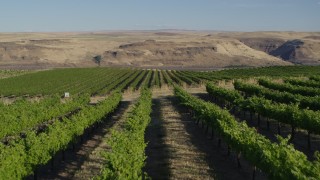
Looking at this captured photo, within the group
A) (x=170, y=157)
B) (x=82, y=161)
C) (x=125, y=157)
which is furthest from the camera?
(x=82, y=161)

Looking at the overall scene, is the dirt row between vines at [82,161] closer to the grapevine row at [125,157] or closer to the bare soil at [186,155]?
the grapevine row at [125,157]

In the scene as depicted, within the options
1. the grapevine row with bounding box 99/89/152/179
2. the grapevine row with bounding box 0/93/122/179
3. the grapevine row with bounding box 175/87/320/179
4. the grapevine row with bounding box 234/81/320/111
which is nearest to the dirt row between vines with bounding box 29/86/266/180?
the grapevine row with bounding box 0/93/122/179

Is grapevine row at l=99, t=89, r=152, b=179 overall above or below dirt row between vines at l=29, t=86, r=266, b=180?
above

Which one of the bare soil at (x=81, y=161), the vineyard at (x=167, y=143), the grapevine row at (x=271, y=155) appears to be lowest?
the bare soil at (x=81, y=161)

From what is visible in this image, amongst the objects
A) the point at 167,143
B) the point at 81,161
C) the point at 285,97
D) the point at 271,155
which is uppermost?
the point at 271,155

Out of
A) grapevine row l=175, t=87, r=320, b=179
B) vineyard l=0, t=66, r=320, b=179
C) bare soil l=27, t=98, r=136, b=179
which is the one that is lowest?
bare soil l=27, t=98, r=136, b=179

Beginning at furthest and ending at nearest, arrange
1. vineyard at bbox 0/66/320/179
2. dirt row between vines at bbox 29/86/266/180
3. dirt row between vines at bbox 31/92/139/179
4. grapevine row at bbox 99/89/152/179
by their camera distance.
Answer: dirt row between vines at bbox 31/92/139/179, dirt row between vines at bbox 29/86/266/180, vineyard at bbox 0/66/320/179, grapevine row at bbox 99/89/152/179

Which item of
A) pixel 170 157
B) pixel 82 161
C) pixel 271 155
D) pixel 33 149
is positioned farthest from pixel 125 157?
pixel 82 161

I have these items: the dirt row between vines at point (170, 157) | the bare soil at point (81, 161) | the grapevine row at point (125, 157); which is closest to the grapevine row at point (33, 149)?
the bare soil at point (81, 161)

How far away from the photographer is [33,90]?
7612 centimetres

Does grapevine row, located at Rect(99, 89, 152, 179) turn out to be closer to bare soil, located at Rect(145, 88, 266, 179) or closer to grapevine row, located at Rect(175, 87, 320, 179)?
bare soil, located at Rect(145, 88, 266, 179)

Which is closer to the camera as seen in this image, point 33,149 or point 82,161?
point 33,149

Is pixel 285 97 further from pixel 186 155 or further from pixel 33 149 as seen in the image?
pixel 33 149

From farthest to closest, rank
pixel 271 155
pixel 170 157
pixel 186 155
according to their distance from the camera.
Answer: pixel 186 155 < pixel 170 157 < pixel 271 155
